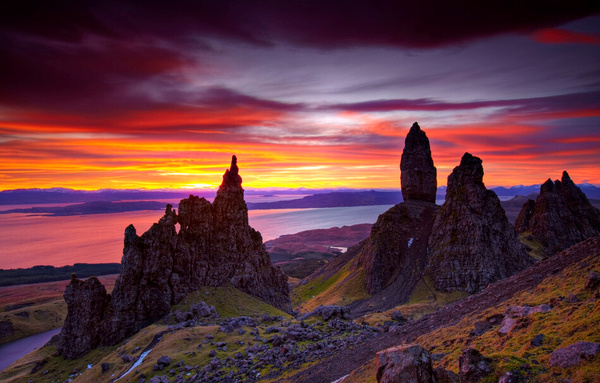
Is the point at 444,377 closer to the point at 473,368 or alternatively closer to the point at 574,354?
the point at 473,368

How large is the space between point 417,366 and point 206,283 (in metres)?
58.8

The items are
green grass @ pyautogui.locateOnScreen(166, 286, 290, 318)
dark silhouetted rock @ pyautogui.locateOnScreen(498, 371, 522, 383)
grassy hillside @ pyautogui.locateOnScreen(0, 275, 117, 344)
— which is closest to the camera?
dark silhouetted rock @ pyautogui.locateOnScreen(498, 371, 522, 383)

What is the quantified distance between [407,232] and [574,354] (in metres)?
91.6

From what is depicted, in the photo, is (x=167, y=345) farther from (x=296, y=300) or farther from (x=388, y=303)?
(x=296, y=300)

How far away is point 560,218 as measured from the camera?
113 m

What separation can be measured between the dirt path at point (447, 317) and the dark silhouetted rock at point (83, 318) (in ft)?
146

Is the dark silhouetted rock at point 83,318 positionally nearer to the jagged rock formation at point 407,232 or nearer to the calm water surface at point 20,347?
the calm water surface at point 20,347

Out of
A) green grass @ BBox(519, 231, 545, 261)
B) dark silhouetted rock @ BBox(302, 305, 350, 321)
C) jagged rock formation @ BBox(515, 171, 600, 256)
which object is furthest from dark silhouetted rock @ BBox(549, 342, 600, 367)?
jagged rock formation @ BBox(515, 171, 600, 256)

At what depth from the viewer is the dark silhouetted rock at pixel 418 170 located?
12256cm

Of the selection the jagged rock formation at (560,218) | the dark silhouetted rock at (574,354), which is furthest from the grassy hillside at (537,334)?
the jagged rock formation at (560,218)

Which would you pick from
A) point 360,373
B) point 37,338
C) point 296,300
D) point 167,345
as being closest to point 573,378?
point 360,373

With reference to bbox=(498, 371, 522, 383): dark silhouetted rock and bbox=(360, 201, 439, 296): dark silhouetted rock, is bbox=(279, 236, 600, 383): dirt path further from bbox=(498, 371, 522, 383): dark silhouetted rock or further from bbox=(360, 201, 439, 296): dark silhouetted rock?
bbox=(360, 201, 439, 296): dark silhouetted rock

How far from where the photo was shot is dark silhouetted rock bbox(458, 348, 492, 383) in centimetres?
1986

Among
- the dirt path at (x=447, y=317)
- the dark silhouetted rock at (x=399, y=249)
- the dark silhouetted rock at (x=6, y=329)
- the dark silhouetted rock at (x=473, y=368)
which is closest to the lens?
the dark silhouetted rock at (x=473, y=368)
